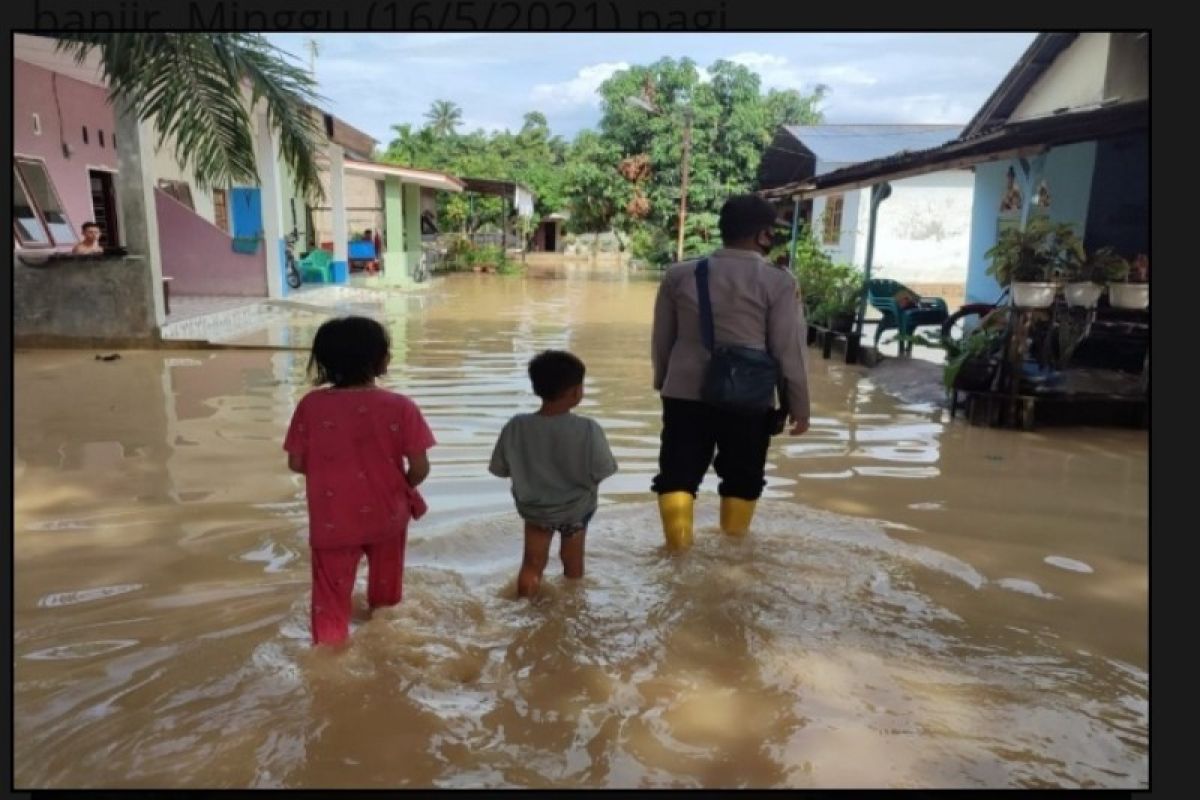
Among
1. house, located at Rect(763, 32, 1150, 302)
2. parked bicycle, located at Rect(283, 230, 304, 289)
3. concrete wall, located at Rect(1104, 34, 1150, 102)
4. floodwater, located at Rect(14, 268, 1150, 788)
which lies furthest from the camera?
parked bicycle, located at Rect(283, 230, 304, 289)

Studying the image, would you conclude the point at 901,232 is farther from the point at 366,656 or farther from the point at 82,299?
the point at 366,656

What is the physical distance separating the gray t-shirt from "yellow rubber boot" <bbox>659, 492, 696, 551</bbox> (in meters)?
0.70

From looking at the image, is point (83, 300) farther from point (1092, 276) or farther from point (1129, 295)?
point (1129, 295)

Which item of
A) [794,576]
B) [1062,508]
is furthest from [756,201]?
[1062,508]

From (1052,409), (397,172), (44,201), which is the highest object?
(397,172)

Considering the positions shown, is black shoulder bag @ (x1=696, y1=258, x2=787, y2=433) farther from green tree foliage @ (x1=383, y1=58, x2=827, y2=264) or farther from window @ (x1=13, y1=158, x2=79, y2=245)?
green tree foliage @ (x1=383, y1=58, x2=827, y2=264)

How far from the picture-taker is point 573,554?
12.0 ft

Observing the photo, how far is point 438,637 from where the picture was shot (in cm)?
319

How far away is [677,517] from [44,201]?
42.8 ft

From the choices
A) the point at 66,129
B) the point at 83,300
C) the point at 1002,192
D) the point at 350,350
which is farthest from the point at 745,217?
the point at 66,129

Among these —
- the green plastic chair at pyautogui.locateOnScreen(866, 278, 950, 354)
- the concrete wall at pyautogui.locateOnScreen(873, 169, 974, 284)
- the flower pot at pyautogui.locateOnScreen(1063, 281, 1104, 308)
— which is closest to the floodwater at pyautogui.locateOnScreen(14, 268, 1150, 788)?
the flower pot at pyautogui.locateOnScreen(1063, 281, 1104, 308)

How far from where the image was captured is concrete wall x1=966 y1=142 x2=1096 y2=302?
32.3ft

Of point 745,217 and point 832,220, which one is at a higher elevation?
point 832,220

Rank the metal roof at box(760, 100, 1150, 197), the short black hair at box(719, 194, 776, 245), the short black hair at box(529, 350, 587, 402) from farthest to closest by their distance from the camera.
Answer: the metal roof at box(760, 100, 1150, 197) → the short black hair at box(719, 194, 776, 245) → the short black hair at box(529, 350, 587, 402)
